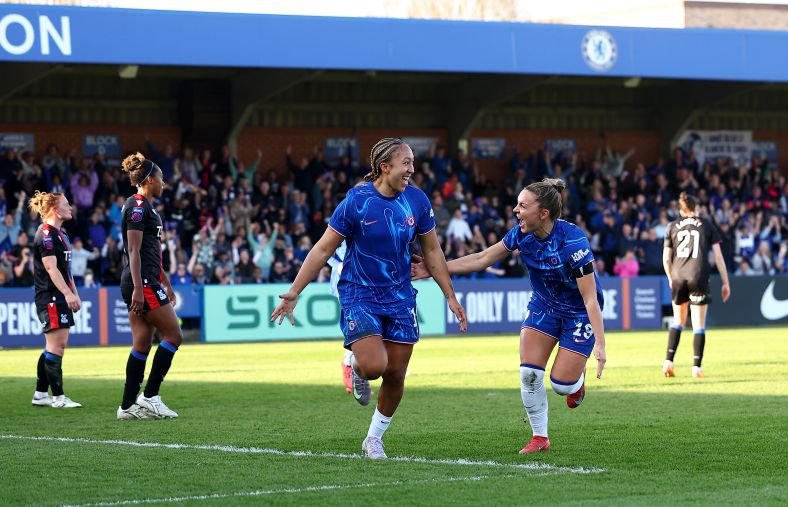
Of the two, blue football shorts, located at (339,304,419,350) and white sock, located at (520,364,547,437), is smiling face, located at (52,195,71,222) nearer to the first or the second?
blue football shorts, located at (339,304,419,350)

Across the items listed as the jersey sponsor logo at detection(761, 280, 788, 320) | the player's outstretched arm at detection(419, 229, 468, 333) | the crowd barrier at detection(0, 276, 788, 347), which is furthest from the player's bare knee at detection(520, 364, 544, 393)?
the jersey sponsor logo at detection(761, 280, 788, 320)

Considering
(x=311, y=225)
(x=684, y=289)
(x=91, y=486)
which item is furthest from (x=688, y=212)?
(x=311, y=225)

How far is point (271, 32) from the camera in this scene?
2889 cm

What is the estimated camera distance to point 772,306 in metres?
31.5

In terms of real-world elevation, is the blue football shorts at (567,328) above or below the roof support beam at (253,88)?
below

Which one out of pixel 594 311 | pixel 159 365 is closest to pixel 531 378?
pixel 594 311

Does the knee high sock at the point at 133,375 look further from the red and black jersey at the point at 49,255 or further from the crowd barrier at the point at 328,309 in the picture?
the crowd barrier at the point at 328,309

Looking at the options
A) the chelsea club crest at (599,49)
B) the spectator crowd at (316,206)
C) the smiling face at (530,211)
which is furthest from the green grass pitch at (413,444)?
the chelsea club crest at (599,49)

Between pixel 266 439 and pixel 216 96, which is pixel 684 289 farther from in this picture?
pixel 216 96

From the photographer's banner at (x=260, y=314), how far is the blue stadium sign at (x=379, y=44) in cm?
494

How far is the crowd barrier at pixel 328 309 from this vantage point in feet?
83.5

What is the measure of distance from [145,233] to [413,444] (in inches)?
134

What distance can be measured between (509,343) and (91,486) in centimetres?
1725

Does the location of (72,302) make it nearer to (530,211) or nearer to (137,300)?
(137,300)
